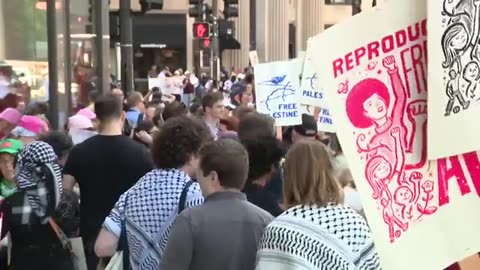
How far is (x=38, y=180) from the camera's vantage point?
5.98 m

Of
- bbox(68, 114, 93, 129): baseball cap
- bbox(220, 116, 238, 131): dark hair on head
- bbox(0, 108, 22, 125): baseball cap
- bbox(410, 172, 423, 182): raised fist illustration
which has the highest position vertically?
bbox(410, 172, 423, 182): raised fist illustration

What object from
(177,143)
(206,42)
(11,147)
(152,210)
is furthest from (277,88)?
(206,42)

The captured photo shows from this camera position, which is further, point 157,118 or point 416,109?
point 157,118

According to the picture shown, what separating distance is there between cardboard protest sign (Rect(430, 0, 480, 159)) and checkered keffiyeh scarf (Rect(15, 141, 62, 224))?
11.3 ft

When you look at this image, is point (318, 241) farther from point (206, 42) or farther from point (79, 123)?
point (206, 42)

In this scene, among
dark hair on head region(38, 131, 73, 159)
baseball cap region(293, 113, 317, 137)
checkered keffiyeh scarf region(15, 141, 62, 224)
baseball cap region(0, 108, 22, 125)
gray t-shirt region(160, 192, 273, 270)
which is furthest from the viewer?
baseball cap region(293, 113, 317, 137)

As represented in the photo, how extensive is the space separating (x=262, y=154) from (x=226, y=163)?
150cm

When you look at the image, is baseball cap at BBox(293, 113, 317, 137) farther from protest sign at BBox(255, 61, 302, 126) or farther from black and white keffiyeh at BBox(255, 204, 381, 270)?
black and white keffiyeh at BBox(255, 204, 381, 270)

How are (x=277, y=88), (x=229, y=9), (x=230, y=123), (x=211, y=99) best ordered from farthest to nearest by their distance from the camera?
1. (x=229, y=9)
2. (x=277, y=88)
3. (x=211, y=99)
4. (x=230, y=123)

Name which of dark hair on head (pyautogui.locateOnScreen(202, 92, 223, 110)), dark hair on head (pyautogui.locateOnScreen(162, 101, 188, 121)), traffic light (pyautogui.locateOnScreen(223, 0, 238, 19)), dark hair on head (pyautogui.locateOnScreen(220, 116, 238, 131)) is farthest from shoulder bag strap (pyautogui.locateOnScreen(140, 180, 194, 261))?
traffic light (pyautogui.locateOnScreen(223, 0, 238, 19))

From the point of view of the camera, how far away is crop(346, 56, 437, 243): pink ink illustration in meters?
3.12

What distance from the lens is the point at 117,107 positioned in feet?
20.9

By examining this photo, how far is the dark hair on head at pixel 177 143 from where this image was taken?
507 cm

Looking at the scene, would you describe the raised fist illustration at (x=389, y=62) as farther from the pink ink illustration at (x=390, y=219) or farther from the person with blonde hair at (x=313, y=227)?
the person with blonde hair at (x=313, y=227)
